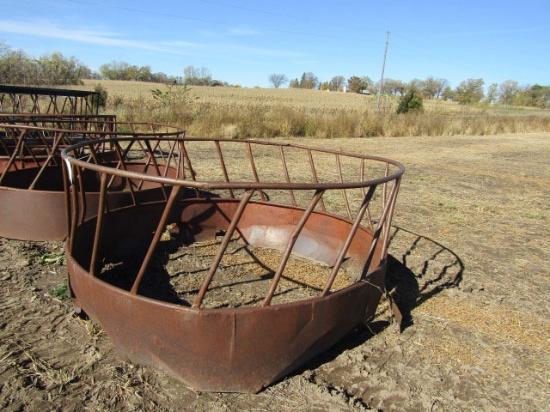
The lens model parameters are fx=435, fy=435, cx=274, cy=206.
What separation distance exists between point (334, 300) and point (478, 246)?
10.5 ft

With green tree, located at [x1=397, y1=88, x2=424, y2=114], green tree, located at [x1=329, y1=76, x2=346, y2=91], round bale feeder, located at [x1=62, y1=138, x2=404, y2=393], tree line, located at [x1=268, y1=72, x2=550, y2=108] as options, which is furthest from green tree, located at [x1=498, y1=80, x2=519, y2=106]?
round bale feeder, located at [x1=62, y1=138, x2=404, y2=393]

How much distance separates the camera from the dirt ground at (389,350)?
2.12m

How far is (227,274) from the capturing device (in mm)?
3730

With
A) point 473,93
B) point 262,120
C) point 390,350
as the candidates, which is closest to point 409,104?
point 262,120

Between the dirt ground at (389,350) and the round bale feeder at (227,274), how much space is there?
13cm

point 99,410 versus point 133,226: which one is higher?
point 133,226

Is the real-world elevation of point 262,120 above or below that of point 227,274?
above

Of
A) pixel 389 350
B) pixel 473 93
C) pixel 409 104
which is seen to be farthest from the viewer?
pixel 473 93

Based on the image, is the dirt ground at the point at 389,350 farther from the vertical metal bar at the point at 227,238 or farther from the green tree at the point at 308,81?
the green tree at the point at 308,81

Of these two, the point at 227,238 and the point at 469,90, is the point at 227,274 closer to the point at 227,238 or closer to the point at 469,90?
the point at 227,238

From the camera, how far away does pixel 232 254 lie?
423 centimetres

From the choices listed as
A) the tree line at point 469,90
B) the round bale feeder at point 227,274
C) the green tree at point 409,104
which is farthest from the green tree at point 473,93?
the round bale feeder at point 227,274

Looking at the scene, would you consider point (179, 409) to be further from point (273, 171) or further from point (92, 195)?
point (273, 171)

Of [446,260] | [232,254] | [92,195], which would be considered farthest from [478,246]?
[92,195]
